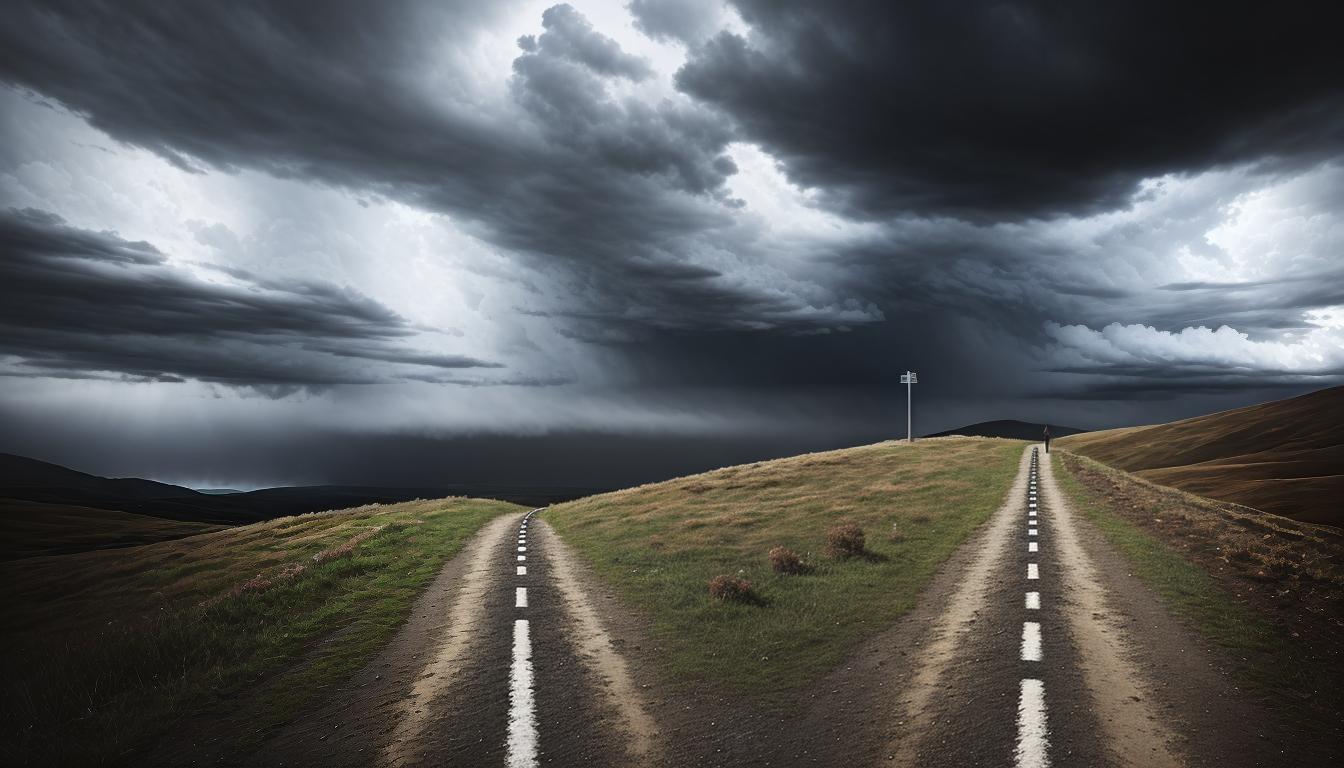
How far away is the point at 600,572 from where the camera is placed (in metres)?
19.9

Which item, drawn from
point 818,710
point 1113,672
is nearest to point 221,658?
point 818,710

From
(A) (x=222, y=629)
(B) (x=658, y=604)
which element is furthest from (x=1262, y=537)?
(A) (x=222, y=629)

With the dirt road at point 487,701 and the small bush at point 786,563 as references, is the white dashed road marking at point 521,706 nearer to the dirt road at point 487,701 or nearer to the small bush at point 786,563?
the dirt road at point 487,701

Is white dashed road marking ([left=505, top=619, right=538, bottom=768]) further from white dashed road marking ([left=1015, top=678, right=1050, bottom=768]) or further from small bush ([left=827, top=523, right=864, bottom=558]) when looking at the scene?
small bush ([left=827, top=523, right=864, bottom=558])

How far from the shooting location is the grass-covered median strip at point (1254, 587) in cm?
971

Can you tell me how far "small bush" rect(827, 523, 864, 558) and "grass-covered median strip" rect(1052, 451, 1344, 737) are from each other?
6.82 metres

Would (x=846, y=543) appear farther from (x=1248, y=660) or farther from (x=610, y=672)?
(x=610, y=672)

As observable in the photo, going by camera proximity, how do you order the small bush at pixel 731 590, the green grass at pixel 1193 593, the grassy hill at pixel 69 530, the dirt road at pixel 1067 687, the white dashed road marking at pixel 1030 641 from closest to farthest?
the dirt road at pixel 1067 687 < the white dashed road marking at pixel 1030 641 < the green grass at pixel 1193 593 < the small bush at pixel 731 590 < the grassy hill at pixel 69 530

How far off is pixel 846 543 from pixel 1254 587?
925cm

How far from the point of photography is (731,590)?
15.2 meters

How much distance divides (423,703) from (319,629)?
20.9 ft

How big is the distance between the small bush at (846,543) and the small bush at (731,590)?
5.18 meters

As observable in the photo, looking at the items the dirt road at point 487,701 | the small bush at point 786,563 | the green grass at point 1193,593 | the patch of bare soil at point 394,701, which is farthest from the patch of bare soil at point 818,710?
the small bush at point 786,563

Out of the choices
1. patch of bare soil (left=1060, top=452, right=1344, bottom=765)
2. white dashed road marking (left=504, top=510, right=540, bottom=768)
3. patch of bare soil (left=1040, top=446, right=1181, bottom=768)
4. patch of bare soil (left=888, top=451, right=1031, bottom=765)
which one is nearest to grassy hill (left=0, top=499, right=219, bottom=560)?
white dashed road marking (left=504, top=510, right=540, bottom=768)
